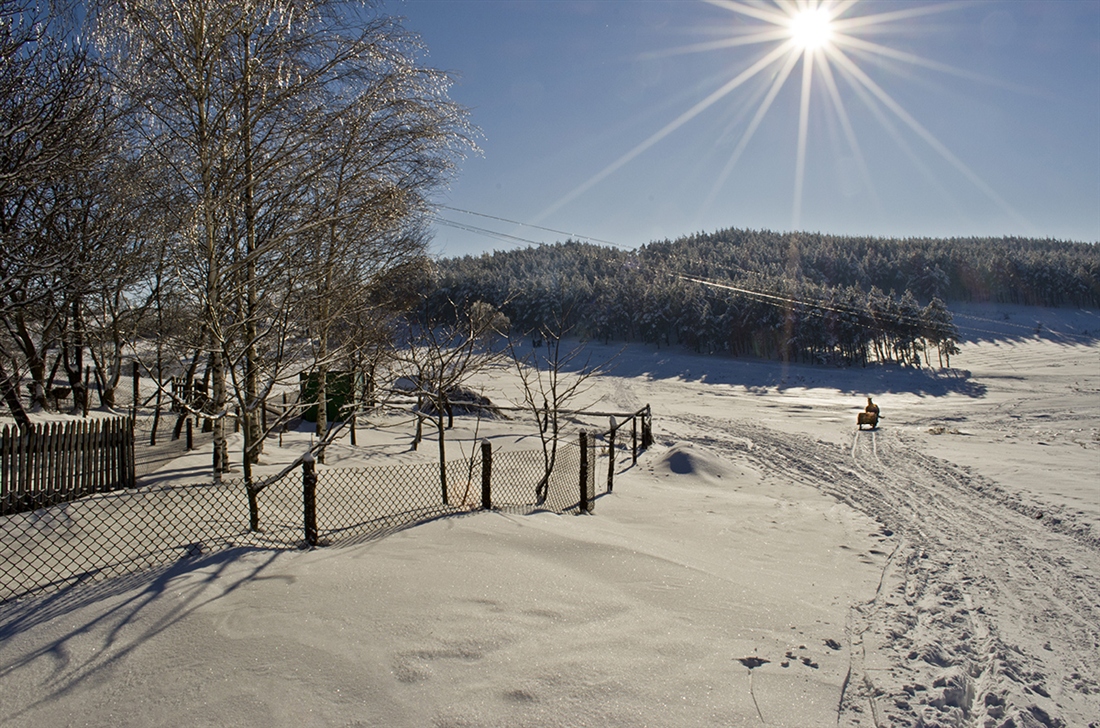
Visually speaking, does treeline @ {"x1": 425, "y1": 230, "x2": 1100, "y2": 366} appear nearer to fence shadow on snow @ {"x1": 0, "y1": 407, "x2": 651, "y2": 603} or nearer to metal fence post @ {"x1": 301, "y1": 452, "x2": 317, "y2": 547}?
fence shadow on snow @ {"x1": 0, "y1": 407, "x2": 651, "y2": 603}

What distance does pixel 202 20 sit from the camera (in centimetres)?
607

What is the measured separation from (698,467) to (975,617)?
23.7 feet

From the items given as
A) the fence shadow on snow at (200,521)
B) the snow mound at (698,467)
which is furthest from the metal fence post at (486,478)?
the snow mound at (698,467)

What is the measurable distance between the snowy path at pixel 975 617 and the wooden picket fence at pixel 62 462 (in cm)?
784

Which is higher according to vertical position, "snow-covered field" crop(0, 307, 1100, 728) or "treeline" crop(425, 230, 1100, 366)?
"treeline" crop(425, 230, 1100, 366)

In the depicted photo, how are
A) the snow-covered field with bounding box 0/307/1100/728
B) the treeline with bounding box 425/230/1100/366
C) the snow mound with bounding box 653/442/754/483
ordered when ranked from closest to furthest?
the snow-covered field with bounding box 0/307/1100/728 < the snow mound with bounding box 653/442/754/483 < the treeline with bounding box 425/230/1100/366

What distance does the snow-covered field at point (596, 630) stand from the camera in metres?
2.72

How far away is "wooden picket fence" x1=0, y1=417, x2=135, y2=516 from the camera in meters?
6.31

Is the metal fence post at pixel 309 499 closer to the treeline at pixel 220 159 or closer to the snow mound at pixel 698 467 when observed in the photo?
the treeline at pixel 220 159

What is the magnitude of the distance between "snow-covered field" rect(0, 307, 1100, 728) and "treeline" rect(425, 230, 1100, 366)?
8198 mm

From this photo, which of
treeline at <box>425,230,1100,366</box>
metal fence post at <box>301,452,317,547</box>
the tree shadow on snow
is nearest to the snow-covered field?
the tree shadow on snow

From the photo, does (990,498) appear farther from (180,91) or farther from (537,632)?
(180,91)

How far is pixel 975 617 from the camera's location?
4680 mm

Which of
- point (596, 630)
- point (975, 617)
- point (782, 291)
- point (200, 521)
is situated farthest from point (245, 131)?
point (782, 291)
